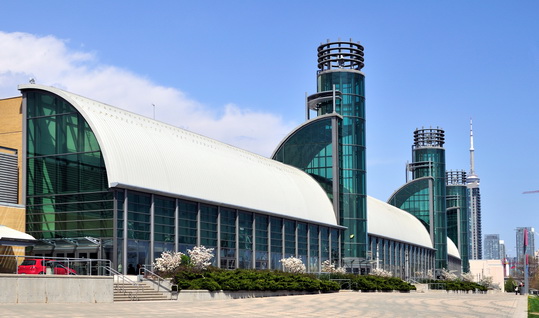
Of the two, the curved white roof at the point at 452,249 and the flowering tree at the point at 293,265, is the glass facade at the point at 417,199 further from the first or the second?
the flowering tree at the point at 293,265

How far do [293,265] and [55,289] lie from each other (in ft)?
106

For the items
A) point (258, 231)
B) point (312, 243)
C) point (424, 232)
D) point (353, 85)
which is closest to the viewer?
point (258, 231)

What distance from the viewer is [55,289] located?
Result: 32844 millimetres

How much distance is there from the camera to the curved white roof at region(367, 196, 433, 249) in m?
92.0

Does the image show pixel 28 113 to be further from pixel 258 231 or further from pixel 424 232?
pixel 424 232

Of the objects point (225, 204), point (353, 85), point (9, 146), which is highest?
point (353, 85)

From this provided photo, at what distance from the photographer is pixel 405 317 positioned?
3103 centimetres

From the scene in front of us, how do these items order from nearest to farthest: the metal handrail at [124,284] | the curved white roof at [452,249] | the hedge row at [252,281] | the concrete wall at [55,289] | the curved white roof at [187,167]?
the concrete wall at [55,289] < the metal handrail at [124,284] < the hedge row at [252,281] < the curved white roof at [187,167] < the curved white roof at [452,249]

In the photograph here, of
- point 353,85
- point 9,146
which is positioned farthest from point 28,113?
point 353,85

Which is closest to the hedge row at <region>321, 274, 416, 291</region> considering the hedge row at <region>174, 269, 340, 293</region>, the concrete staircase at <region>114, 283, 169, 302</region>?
the hedge row at <region>174, 269, 340, 293</region>

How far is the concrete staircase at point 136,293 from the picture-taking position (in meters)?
38.3

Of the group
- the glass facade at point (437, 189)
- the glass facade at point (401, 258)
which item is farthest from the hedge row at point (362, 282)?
the glass facade at point (437, 189)

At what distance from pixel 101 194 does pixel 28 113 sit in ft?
27.4

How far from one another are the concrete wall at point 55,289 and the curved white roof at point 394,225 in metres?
55.3
